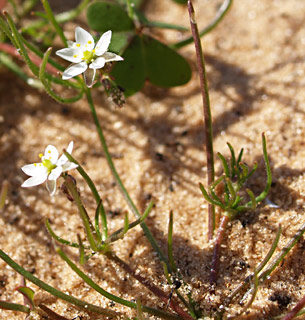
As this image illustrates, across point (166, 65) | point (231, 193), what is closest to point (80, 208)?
point (231, 193)

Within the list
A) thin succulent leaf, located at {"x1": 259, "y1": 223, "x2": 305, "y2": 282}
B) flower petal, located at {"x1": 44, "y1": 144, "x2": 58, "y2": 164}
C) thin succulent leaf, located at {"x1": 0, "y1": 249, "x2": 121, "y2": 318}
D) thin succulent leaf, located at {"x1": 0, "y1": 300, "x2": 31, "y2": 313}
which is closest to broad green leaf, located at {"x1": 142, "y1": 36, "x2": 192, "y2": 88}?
flower petal, located at {"x1": 44, "y1": 144, "x2": 58, "y2": 164}

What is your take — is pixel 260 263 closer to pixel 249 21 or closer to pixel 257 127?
pixel 257 127

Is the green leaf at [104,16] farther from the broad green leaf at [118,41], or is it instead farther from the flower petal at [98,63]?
the flower petal at [98,63]

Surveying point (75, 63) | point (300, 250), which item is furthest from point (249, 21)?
point (300, 250)

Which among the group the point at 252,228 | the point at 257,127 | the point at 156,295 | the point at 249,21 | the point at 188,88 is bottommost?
the point at 156,295

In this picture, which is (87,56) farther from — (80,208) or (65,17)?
(65,17)

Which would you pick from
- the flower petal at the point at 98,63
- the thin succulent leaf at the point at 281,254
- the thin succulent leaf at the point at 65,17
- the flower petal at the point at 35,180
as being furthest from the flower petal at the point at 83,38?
the thin succulent leaf at the point at 281,254

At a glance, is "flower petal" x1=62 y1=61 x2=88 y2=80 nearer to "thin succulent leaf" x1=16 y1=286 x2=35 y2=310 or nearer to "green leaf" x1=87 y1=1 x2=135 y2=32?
"green leaf" x1=87 y1=1 x2=135 y2=32
